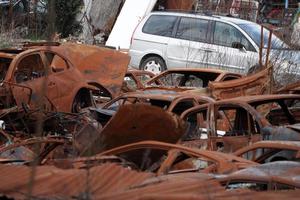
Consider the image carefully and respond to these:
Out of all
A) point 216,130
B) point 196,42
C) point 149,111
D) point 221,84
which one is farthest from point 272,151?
point 196,42

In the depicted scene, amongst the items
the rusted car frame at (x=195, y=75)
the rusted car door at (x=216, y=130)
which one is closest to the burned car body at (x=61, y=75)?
the rusted car frame at (x=195, y=75)

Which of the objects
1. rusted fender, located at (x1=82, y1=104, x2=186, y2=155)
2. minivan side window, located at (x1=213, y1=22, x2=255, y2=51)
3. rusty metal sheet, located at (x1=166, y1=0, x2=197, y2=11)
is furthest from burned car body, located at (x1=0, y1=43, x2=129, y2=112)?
rusty metal sheet, located at (x1=166, y1=0, x2=197, y2=11)

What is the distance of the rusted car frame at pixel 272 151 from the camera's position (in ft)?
18.9

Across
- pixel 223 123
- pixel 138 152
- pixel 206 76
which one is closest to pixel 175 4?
pixel 206 76

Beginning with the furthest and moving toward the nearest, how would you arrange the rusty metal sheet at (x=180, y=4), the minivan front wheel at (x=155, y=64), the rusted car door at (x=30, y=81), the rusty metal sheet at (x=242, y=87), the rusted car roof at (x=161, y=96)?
the rusty metal sheet at (x=180, y=4) < the minivan front wheel at (x=155, y=64) < the rusty metal sheet at (x=242, y=87) < the rusted car door at (x=30, y=81) < the rusted car roof at (x=161, y=96)

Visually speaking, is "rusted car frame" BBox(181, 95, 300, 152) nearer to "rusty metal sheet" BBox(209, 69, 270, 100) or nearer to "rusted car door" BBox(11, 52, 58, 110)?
"rusty metal sheet" BBox(209, 69, 270, 100)

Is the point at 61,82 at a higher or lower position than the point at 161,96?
lower

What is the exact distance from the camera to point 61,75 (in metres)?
11.7

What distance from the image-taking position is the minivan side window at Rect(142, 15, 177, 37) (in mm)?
18344

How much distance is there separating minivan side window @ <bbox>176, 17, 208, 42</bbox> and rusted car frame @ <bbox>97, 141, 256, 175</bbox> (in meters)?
12.2

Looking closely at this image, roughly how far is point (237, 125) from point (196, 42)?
31.6 feet

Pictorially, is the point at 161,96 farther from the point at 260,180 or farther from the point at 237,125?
the point at 260,180

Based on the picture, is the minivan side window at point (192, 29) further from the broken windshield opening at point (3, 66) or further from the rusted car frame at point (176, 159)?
the rusted car frame at point (176, 159)

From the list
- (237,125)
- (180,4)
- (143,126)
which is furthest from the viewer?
(180,4)
